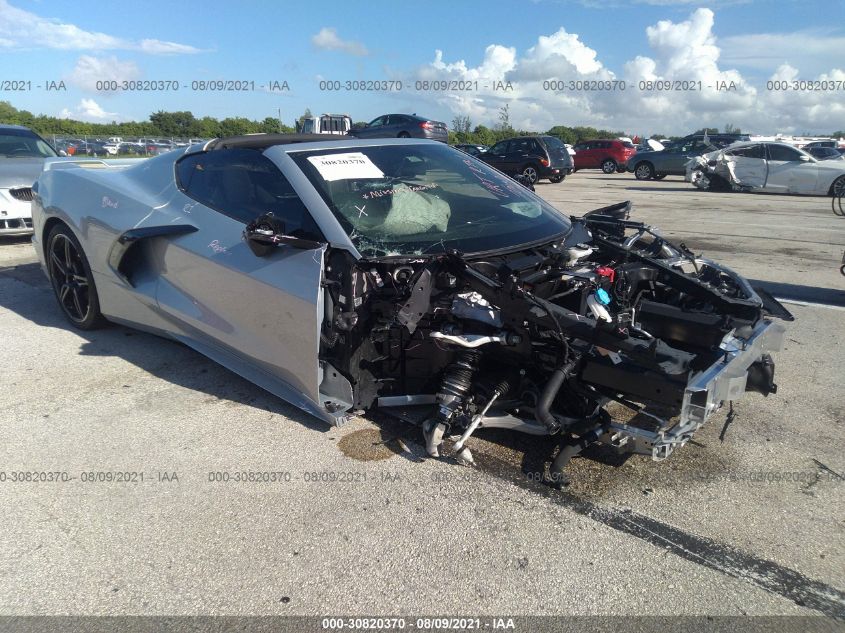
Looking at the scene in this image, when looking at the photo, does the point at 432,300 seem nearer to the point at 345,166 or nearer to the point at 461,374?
the point at 461,374

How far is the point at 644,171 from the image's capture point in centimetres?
2339

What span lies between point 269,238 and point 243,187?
0.85 meters

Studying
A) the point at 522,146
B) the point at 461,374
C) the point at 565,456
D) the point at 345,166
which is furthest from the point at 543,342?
the point at 522,146

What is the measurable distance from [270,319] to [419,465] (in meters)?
1.09

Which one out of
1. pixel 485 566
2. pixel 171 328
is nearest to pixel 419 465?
pixel 485 566

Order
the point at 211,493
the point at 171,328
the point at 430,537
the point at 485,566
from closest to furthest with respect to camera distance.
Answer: the point at 485,566, the point at 430,537, the point at 211,493, the point at 171,328

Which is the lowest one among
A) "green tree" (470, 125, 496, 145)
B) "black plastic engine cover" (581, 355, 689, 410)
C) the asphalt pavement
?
the asphalt pavement

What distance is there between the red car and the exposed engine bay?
2602 cm

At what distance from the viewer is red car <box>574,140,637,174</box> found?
2795 cm

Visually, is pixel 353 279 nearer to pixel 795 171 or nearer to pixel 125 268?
pixel 125 268

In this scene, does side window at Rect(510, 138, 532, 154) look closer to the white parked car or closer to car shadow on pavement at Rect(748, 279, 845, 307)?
the white parked car

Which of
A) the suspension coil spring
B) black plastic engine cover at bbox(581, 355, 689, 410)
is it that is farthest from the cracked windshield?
black plastic engine cover at bbox(581, 355, 689, 410)

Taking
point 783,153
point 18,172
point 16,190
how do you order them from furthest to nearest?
point 783,153 → point 18,172 → point 16,190

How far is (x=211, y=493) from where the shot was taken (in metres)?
2.90
